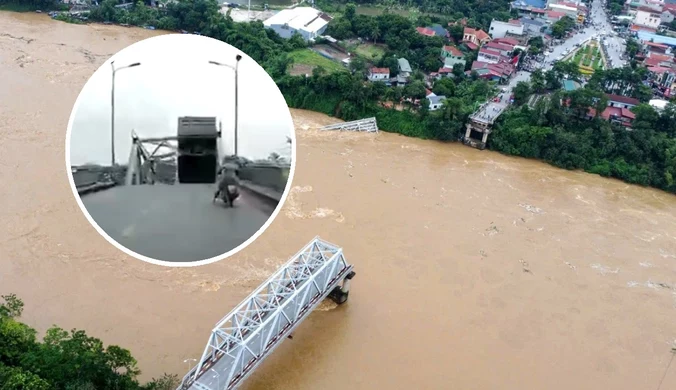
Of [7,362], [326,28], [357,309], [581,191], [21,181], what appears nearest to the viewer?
[7,362]

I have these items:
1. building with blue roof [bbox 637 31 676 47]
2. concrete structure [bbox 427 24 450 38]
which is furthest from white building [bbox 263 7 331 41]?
building with blue roof [bbox 637 31 676 47]

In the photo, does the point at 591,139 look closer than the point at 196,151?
No

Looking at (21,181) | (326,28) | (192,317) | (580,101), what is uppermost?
(326,28)

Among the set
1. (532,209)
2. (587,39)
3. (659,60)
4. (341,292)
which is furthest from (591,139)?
(587,39)

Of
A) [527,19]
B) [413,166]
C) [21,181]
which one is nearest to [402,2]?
[527,19]

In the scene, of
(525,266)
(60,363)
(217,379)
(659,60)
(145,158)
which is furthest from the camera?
(659,60)

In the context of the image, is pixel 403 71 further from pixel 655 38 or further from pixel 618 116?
pixel 655 38

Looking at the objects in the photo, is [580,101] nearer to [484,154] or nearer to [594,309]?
[484,154]
